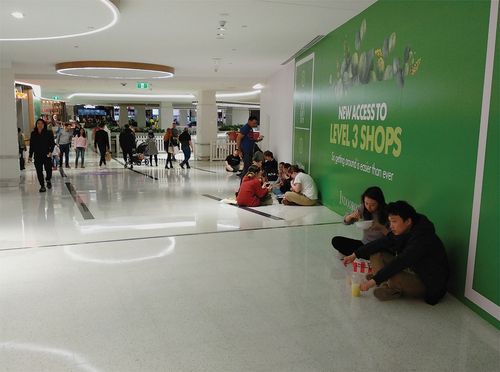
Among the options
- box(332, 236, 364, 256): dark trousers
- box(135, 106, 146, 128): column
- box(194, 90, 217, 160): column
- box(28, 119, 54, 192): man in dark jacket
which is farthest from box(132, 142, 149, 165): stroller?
box(135, 106, 146, 128): column

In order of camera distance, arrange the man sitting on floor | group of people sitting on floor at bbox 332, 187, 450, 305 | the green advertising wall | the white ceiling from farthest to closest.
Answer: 1. the man sitting on floor
2. the white ceiling
3. group of people sitting on floor at bbox 332, 187, 450, 305
4. the green advertising wall

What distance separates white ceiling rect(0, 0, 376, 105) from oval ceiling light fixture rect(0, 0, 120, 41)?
0.5 inches

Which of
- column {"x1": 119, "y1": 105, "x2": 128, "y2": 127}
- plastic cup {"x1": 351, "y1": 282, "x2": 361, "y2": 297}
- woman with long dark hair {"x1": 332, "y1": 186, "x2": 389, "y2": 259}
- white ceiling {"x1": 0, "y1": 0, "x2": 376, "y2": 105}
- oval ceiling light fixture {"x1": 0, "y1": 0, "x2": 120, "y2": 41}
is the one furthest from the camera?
column {"x1": 119, "y1": 105, "x2": 128, "y2": 127}

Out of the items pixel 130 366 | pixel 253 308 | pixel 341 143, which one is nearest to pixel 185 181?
pixel 341 143

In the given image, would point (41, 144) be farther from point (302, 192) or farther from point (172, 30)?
point (302, 192)

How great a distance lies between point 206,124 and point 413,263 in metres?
16.0

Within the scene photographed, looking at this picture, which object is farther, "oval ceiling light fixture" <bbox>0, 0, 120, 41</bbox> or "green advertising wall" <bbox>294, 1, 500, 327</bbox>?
"oval ceiling light fixture" <bbox>0, 0, 120, 41</bbox>

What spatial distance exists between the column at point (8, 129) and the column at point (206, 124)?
863cm

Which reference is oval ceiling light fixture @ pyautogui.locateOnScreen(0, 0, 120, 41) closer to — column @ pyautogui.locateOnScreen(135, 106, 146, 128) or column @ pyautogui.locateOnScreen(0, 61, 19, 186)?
column @ pyautogui.locateOnScreen(0, 61, 19, 186)

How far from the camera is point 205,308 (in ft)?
11.8

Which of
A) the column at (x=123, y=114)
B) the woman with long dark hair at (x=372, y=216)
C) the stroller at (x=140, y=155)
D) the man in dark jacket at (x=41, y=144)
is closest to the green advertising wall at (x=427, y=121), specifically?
the woman with long dark hair at (x=372, y=216)

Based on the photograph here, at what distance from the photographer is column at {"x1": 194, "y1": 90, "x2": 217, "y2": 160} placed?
18844mm

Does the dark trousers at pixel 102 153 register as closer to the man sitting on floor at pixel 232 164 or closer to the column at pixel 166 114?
the man sitting on floor at pixel 232 164

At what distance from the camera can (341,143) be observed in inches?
272
